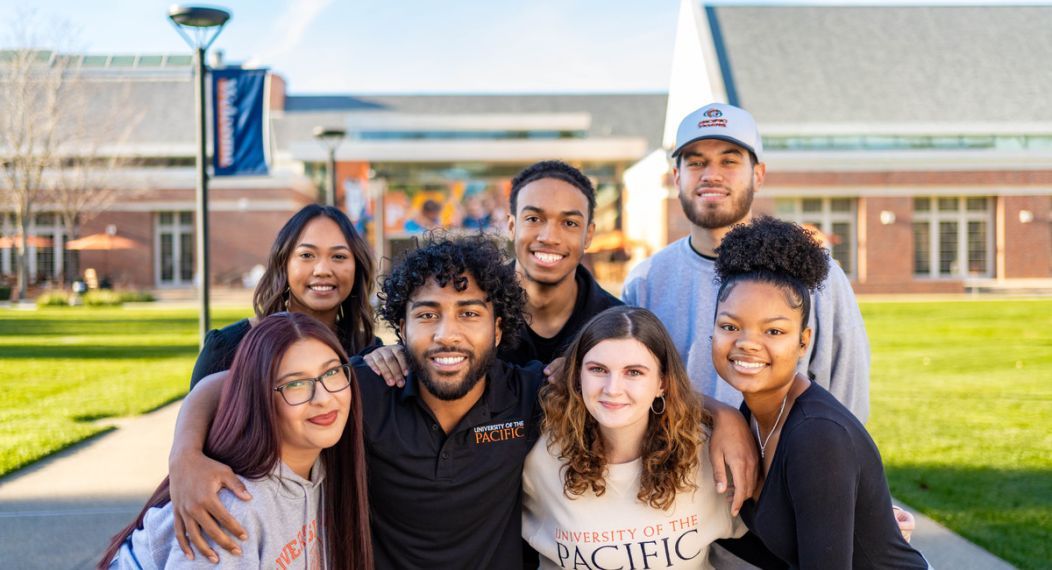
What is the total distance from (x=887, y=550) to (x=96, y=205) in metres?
38.1

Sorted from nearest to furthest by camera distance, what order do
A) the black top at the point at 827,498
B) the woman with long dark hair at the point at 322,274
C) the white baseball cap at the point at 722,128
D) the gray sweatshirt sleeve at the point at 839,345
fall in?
the black top at the point at 827,498 < the gray sweatshirt sleeve at the point at 839,345 < the white baseball cap at the point at 722,128 < the woman with long dark hair at the point at 322,274

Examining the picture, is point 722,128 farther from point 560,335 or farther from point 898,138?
point 898,138

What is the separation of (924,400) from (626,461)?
28.2 ft

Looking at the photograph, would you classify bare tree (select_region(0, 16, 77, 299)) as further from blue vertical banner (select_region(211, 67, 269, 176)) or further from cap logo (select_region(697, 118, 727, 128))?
cap logo (select_region(697, 118, 727, 128))

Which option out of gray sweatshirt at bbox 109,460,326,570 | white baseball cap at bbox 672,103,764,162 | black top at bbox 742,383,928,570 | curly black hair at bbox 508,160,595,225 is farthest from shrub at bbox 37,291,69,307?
black top at bbox 742,383,928,570

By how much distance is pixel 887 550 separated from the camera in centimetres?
261

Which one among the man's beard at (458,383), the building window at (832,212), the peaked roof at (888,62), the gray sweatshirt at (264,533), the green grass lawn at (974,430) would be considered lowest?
the green grass lawn at (974,430)

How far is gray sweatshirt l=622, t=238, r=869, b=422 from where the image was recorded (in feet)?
11.6

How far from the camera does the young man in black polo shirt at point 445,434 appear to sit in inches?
120

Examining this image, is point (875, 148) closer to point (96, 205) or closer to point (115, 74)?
point (96, 205)

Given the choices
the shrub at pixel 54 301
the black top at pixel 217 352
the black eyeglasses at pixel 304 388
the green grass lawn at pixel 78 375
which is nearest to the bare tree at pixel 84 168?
the shrub at pixel 54 301

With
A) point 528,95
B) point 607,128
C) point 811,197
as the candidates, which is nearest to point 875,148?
point 811,197

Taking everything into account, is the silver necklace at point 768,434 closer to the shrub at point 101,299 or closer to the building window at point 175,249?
the shrub at point 101,299

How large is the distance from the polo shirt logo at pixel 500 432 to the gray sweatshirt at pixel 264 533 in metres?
0.62
